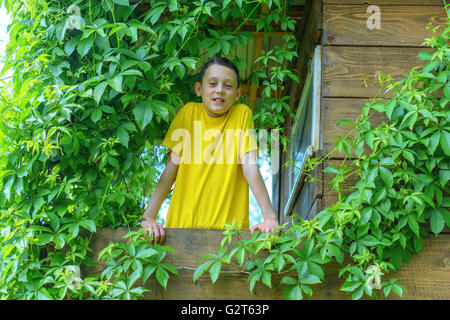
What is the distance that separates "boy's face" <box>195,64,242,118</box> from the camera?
2982 millimetres

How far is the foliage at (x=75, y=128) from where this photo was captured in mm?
2463

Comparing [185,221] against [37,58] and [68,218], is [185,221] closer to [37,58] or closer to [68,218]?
[68,218]

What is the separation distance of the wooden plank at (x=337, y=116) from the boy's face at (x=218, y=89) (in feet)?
1.63

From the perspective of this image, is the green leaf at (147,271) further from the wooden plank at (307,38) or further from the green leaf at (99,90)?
the wooden plank at (307,38)

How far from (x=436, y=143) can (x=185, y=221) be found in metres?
1.23

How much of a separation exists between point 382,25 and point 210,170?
114 centimetres

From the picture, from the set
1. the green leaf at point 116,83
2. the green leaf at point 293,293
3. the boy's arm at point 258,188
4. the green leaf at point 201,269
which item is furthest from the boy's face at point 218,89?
the green leaf at point 293,293

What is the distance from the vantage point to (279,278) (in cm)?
255

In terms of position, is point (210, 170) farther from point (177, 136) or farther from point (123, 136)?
point (123, 136)

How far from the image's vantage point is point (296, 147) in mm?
4184

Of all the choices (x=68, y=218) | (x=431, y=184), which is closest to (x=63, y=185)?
(x=68, y=218)

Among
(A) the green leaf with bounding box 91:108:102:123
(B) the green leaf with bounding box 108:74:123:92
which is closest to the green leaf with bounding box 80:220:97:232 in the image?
(A) the green leaf with bounding box 91:108:102:123

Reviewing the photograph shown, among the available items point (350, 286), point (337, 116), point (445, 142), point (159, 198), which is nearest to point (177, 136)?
point (159, 198)

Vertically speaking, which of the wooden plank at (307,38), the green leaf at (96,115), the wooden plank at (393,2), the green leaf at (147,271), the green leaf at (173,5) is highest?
the wooden plank at (307,38)
